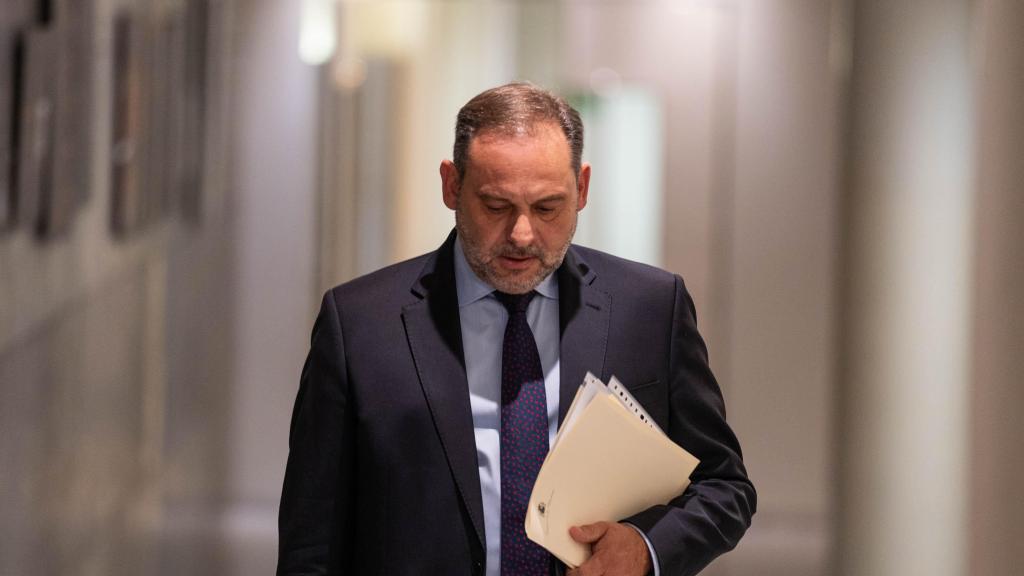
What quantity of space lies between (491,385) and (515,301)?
0.40 ft

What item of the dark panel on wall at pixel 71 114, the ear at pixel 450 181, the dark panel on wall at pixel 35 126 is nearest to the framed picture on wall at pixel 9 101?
the dark panel on wall at pixel 35 126

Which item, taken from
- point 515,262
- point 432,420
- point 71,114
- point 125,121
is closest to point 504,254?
point 515,262

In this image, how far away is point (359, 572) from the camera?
2045mm

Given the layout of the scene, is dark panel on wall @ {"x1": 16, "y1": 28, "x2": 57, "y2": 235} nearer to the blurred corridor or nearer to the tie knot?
the blurred corridor

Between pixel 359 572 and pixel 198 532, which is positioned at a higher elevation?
pixel 359 572

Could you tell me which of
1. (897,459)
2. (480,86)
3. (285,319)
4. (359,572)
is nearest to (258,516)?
(285,319)

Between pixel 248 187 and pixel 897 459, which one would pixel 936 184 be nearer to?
pixel 897 459

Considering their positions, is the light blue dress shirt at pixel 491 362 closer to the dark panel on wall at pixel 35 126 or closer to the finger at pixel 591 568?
the finger at pixel 591 568

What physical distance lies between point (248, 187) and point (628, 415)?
609 centimetres

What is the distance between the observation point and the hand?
6.35 ft

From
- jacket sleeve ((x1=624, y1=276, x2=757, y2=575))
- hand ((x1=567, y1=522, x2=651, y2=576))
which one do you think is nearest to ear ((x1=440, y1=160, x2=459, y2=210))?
jacket sleeve ((x1=624, y1=276, x2=757, y2=575))

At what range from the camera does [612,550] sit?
1946mm

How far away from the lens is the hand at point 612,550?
1.93 meters

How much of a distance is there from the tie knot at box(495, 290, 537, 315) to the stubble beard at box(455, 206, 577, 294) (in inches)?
3.0
